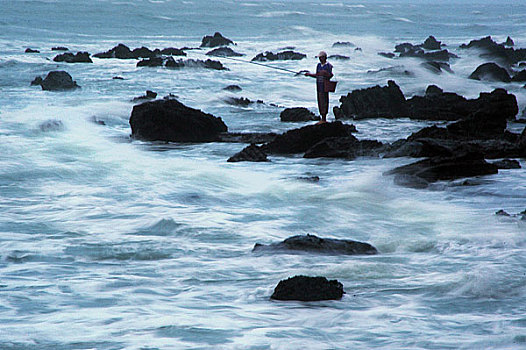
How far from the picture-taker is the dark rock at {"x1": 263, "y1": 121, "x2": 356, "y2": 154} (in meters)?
10.9

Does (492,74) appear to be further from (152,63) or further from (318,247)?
(318,247)

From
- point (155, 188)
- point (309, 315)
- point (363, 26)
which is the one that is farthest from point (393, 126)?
point (363, 26)

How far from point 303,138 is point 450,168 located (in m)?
2.83

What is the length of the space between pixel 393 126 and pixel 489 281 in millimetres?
8847

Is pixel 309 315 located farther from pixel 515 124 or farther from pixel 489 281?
pixel 515 124

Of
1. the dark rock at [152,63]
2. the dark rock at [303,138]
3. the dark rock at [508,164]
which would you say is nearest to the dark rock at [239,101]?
the dark rock at [303,138]

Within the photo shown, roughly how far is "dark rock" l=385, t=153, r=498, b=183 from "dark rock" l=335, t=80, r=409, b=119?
5864 millimetres

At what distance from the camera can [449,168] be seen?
28.9ft

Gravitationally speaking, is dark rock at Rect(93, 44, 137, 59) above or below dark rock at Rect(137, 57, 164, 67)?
above

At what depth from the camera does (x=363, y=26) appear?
Result: 236ft

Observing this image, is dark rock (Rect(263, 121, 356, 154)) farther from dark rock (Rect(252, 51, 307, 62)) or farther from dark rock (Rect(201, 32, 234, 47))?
dark rock (Rect(201, 32, 234, 47))

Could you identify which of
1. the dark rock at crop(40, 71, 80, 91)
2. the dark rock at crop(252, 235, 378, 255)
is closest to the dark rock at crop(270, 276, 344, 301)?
the dark rock at crop(252, 235, 378, 255)

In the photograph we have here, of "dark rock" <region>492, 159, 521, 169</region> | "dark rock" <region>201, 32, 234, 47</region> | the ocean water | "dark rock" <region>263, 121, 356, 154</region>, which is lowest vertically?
the ocean water

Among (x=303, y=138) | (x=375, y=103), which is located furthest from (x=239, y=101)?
(x=303, y=138)
